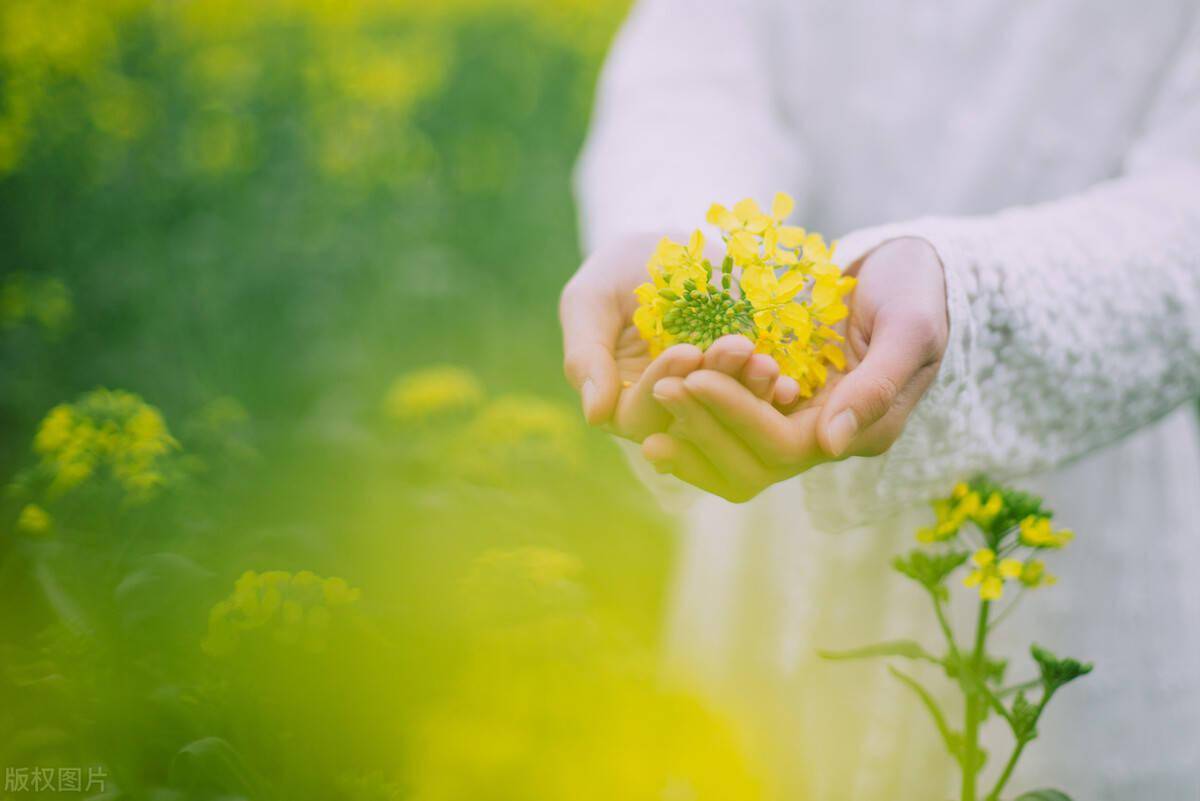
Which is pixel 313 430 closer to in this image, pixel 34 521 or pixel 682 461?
pixel 34 521

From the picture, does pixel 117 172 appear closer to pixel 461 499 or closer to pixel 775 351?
pixel 461 499

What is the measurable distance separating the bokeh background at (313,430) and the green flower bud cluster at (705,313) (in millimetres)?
316

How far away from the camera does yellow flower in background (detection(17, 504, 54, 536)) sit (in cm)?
102

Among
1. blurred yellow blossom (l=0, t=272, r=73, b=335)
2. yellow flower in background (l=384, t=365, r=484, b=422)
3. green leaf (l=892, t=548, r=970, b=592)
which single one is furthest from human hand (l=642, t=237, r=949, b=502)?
blurred yellow blossom (l=0, t=272, r=73, b=335)

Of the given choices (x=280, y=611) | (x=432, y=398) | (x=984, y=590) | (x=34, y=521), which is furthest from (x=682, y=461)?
(x=432, y=398)

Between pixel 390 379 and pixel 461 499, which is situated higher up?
pixel 390 379

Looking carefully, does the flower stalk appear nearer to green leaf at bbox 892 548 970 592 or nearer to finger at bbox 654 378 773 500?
green leaf at bbox 892 548 970 592

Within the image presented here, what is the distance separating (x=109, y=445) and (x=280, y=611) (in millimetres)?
433

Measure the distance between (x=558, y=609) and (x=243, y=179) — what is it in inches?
92.6

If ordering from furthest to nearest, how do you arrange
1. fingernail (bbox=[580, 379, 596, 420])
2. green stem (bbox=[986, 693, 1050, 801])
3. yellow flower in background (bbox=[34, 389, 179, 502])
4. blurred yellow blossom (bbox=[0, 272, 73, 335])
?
blurred yellow blossom (bbox=[0, 272, 73, 335]) → yellow flower in background (bbox=[34, 389, 179, 502]) → fingernail (bbox=[580, 379, 596, 420]) → green stem (bbox=[986, 693, 1050, 801])

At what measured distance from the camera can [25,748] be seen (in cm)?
81

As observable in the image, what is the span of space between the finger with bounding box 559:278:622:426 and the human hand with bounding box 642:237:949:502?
0.18 ft

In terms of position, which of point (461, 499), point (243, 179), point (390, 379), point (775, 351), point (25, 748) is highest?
point (243, 179)

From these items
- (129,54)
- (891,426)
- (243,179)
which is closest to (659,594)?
(891,426)
